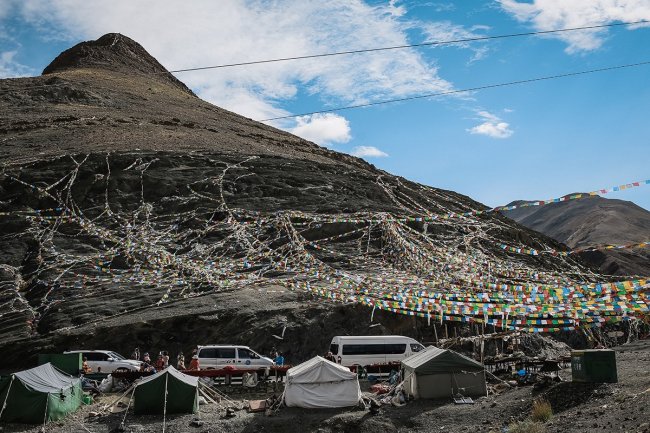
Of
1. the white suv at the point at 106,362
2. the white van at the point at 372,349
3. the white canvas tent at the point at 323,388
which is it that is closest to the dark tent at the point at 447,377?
the white canvas tent at the point at 323,388

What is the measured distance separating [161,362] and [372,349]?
8.09 m

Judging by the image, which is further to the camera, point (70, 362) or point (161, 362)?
point (161, 362)

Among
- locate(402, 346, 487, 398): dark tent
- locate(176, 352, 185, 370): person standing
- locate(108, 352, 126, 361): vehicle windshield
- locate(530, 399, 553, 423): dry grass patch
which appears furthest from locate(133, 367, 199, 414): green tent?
locate(530, 399, 553, 423): dry grass patch

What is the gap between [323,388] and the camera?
19672mm

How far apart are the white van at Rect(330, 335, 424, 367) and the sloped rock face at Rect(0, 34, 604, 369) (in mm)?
1882

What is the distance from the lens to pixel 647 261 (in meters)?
79.0

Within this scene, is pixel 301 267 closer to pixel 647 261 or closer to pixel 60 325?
pixel 60 325

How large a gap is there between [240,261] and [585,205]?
109154 mm

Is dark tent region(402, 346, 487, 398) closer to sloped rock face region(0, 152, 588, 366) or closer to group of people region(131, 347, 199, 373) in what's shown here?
sloped rock face region(0, 152, 588, 366)

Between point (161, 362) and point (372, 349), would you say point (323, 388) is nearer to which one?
point (372, 349)

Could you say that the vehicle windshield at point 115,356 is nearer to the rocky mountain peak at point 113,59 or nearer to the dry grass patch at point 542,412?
the dry grass patch at point 542,412

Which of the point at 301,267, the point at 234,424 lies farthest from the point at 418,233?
the point at 234,424

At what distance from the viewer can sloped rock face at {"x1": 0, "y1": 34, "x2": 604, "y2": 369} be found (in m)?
28.6

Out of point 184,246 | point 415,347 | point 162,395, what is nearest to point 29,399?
point 162,395
